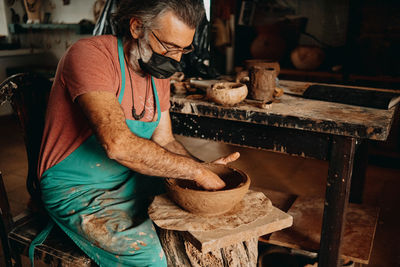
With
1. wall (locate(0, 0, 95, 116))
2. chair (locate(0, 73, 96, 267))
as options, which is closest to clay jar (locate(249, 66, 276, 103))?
chair (locate(0, 73, 96, 267))

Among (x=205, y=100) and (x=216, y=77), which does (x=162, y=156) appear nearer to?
(x=205, y=100)

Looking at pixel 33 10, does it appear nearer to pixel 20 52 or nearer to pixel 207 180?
pixel 20 52

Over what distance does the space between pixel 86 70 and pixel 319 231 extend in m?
1.63

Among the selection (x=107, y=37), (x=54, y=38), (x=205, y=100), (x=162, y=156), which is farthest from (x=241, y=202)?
(x=54, y=38)

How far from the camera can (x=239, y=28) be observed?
17.8 ft

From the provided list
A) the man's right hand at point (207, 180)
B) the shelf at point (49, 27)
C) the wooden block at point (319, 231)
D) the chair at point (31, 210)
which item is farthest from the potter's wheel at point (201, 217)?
the shelf at point (49, 27)

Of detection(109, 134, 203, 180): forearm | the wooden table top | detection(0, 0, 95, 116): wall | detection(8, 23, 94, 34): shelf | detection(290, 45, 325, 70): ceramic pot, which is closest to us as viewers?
detection(109, 134, 203, 180): forearm

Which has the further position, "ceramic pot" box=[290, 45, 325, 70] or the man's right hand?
"ceramic pot" box=[290, 45, 325, 70]

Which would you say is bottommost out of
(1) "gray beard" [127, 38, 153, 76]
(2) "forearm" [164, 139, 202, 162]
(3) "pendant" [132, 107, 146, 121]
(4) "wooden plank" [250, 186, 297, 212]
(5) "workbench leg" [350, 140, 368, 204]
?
(4) "wooden plank" [250, 186, 297, 212]

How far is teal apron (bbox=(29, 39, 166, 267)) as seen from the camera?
4.65 ft

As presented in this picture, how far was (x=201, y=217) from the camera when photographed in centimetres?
135

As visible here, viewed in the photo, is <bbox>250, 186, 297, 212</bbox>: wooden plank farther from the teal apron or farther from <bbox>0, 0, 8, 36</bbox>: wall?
<bbox>0, 0, 8, 36</bbox>: wall

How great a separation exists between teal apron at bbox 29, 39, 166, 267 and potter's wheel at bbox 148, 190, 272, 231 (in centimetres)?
15

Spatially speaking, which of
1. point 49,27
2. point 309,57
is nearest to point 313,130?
point 309,57
